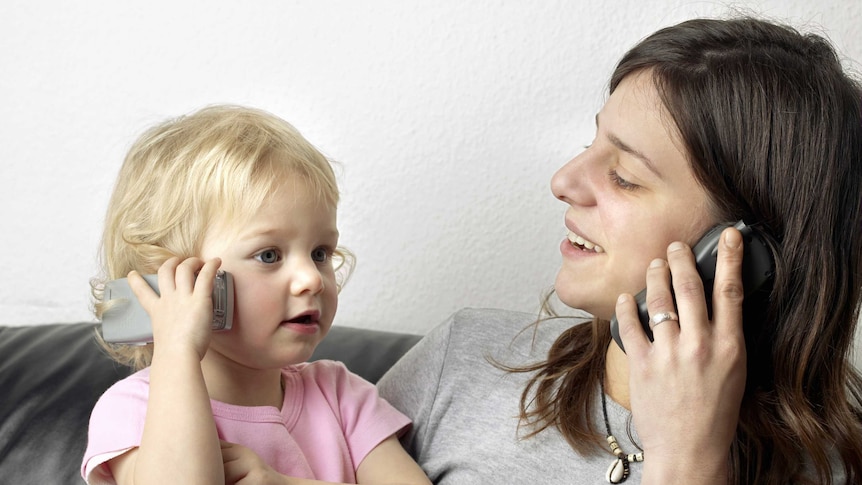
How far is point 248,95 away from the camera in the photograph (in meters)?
2.10

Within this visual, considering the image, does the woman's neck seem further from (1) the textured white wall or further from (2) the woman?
(1) the textured white wall

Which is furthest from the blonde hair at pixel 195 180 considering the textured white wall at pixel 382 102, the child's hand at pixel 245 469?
the textured white wall at pixel 382 102

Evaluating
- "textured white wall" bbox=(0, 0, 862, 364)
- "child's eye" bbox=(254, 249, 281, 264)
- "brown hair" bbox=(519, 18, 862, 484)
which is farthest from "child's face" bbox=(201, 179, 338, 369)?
"textured white wall" bbox=(0, 0, 862, 364)

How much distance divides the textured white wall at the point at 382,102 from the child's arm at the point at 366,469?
0.69 m

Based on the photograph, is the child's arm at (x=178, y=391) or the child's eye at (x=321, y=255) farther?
the child's eye at (x=321, y=255)

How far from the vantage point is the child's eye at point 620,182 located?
133 centimetres

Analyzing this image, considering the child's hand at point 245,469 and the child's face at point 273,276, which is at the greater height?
the child's face at point 273,276

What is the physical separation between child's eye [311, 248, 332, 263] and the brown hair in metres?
0.53

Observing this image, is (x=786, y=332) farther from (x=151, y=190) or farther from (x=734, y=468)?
(x=151, y=190)

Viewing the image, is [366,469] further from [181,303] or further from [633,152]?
[633,152]

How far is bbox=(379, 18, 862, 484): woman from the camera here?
4.07 ft

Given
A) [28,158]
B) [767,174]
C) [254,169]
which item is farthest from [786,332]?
[28,158]

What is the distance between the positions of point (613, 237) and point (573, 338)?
1.16 ft

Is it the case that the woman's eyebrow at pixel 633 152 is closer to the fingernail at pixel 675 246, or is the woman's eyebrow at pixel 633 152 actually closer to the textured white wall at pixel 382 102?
the fingernail at pixel 675 246
